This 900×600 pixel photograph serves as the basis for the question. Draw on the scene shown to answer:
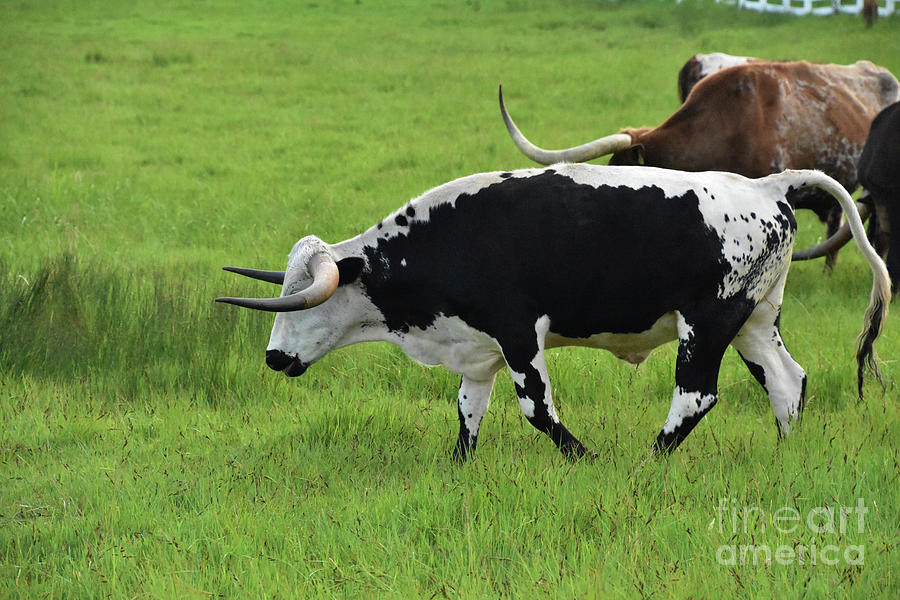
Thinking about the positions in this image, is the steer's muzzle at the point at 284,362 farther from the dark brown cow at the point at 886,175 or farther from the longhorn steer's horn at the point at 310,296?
the dark brown cow at the point at 886,175

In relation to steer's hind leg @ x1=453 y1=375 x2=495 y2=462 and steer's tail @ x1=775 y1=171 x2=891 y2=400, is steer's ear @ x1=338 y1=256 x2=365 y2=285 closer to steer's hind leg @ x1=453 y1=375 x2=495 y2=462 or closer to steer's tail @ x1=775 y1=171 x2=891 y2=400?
steer's hind leg @ x1=453 y1=375 x2=495 y2=462

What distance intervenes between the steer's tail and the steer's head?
84.1 inches

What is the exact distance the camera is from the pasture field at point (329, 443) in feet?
12.6

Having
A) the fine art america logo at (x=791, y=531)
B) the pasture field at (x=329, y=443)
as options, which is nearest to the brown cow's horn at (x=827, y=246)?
the pasture field at (x=329, y=443)

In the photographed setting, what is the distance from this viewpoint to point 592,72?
65.6 ft

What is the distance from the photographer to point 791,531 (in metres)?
3.96

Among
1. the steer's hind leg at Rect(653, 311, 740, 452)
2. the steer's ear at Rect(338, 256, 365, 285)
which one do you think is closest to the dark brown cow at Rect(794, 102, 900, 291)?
the steer's hind leg at Rect(653, 311, 740, 452)

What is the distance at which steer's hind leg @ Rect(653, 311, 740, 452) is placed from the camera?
186 inches

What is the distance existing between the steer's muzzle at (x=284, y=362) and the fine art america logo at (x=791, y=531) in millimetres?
2184

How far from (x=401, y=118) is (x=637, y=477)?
12690mm

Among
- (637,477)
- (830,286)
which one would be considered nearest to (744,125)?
(830,286)

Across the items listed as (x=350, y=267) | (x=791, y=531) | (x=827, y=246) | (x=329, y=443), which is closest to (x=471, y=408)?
(x=329, y=443)

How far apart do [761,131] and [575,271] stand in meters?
4.90

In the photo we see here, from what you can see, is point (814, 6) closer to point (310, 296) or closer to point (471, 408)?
point (471, 408)
